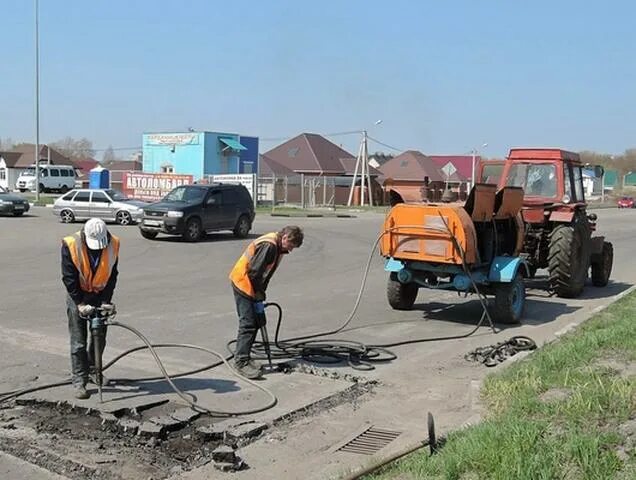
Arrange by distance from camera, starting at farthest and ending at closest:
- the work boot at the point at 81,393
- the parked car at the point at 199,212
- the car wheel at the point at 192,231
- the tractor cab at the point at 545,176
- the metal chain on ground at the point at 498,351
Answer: the car wheel at the point at 192,231 < the parked car at the point at 199,212 < the tractor cab at the point at 545,176 < the metal chain on ground at the point at 498,351 < the work boot at the point at 81,393

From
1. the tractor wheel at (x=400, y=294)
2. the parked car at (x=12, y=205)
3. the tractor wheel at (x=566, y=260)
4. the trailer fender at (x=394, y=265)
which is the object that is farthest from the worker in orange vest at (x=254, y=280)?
the parked car at (x=12, y=205)

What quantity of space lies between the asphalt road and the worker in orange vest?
2.61 feet

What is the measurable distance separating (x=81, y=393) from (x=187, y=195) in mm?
18493

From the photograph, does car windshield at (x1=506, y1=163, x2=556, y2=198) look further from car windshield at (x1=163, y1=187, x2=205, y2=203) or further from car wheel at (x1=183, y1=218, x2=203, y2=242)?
car windshield at (x1=163, y1=187, x2=205, y2=203)

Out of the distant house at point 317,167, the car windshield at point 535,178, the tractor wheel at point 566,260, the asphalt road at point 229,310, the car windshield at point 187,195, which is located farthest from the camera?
the distant house at point 317,167

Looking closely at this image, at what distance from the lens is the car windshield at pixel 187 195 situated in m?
24.3

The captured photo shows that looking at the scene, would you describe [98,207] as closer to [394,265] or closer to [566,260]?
[394,265]

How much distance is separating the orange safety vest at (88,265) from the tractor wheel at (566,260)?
8.58 m

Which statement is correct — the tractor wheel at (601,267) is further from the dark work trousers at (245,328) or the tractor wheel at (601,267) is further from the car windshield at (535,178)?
the dark work trousers at (245,328)

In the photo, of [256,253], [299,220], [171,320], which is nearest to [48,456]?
[256,253]

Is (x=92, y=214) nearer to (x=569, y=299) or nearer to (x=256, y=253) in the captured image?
(x=569, y=299)

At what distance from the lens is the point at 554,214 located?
43.2 ft

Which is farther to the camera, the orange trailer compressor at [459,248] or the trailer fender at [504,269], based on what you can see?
the trailer fender at [504,269]

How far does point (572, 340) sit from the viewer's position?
8344 mm
